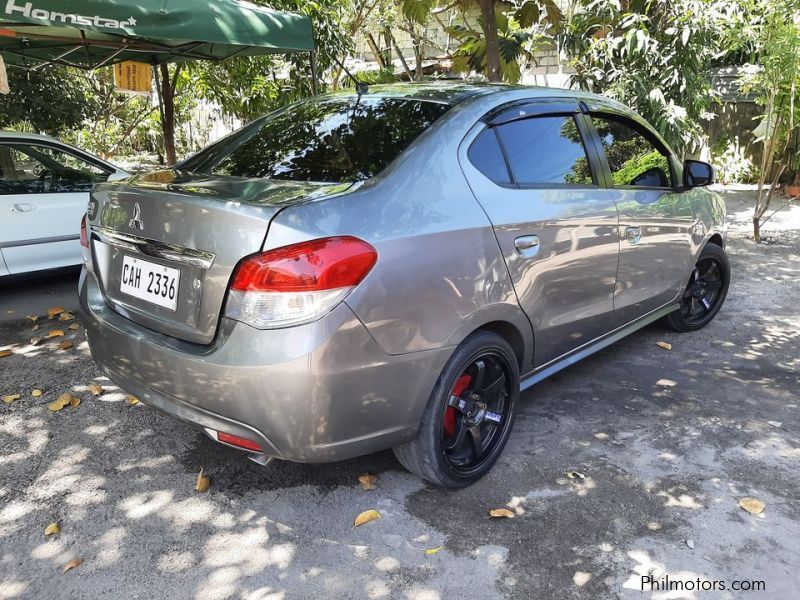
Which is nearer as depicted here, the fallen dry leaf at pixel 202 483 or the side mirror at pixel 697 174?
the fallen dry leaf at pixel 202 483

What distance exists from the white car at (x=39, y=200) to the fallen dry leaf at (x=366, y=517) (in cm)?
352

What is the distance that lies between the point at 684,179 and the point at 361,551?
3073mm

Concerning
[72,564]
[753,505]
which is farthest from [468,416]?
[72,564]

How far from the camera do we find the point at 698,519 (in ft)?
8.37

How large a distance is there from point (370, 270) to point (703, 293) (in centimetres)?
360

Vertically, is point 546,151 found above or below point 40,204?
above

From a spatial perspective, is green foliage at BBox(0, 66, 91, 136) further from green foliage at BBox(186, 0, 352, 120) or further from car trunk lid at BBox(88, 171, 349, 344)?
car trunk lid at BBox(88, 171, 349, 344)

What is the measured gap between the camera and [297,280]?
2020mm

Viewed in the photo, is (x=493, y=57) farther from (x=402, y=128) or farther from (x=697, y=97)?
(x=402, y=128)

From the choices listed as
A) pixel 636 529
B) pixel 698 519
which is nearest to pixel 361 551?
pixel 636 529

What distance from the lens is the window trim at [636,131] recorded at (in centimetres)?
338

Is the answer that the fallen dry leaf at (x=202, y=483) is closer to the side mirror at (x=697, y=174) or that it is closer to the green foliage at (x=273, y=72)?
the side mirror at (x=697, y=174)

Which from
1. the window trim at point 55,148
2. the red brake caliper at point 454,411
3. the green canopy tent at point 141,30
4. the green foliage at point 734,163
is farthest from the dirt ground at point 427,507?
the green foliage at point 734,163

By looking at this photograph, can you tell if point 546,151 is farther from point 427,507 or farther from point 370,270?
point 427,507
